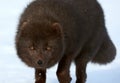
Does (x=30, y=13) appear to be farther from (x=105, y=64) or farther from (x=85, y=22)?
(x=105, y=64)

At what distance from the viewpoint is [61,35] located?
12.8 metres

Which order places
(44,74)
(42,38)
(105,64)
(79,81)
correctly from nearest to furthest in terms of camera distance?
(42,38), (44,74), (79,81), (105,64)

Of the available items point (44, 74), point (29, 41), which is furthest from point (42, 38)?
point (44, 74)

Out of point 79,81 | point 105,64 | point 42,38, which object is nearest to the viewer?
point 42,38

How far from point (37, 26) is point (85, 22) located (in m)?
1.81

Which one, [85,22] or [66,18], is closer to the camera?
[66,18]

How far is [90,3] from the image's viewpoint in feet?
48.5

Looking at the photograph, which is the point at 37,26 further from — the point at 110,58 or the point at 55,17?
the point at 110,58

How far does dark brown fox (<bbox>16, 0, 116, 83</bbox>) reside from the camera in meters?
12.6

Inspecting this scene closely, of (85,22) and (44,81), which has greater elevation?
(85,22)

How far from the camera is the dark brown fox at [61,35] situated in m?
12.6

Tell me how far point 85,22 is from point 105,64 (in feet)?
6.19

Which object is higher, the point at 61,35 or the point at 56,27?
the point at 56,27

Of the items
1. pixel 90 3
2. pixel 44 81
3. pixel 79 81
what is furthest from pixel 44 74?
pixel 90 3
